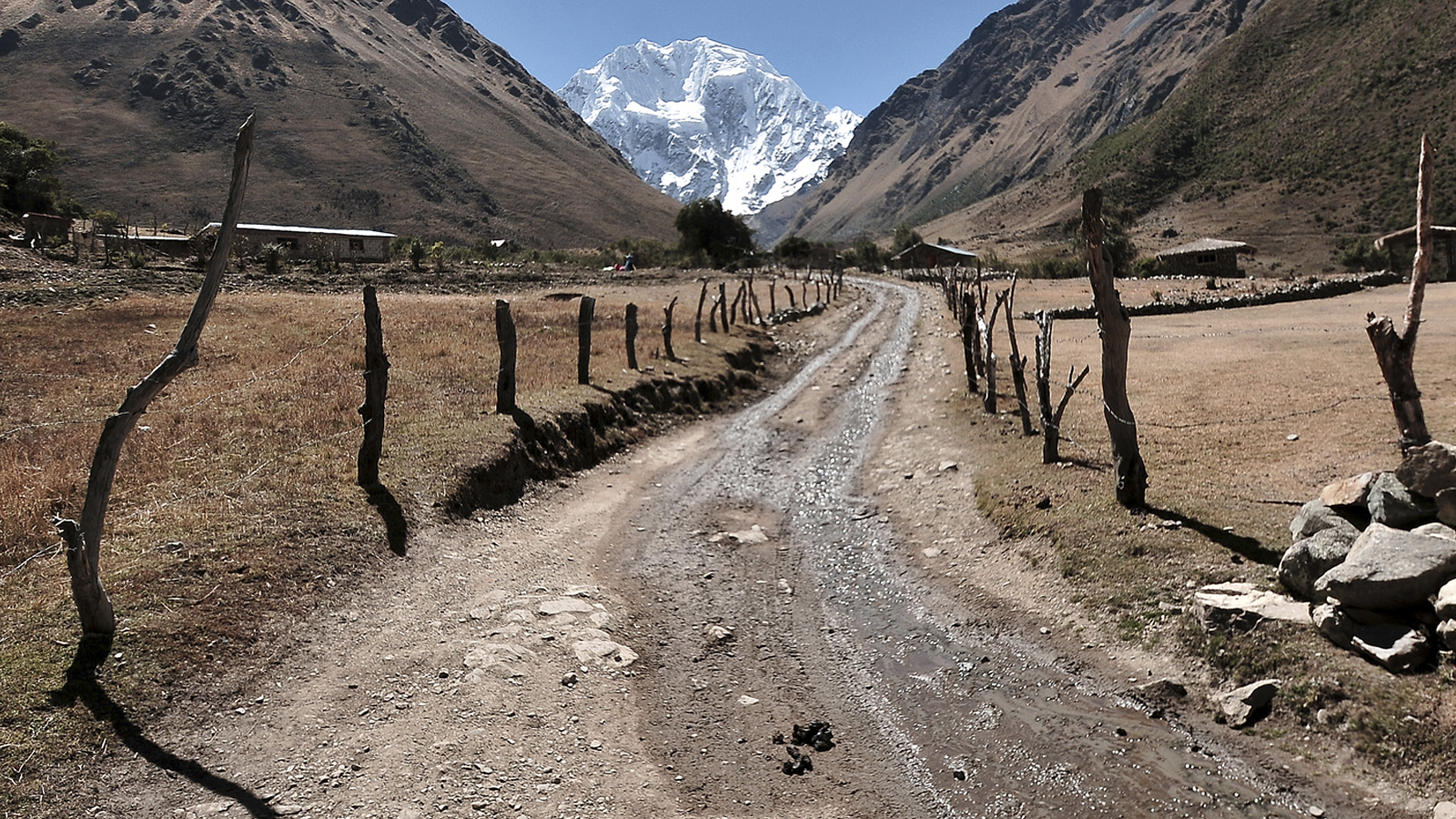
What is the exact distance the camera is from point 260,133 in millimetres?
150000

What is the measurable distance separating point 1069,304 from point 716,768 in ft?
130

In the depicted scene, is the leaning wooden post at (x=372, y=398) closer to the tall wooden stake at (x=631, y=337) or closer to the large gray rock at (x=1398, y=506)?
the tall wooden stake at (x=631, y=337)

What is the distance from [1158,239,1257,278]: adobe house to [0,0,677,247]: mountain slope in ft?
353

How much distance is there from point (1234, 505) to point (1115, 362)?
218cm

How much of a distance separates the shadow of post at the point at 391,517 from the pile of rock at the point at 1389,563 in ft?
30.5

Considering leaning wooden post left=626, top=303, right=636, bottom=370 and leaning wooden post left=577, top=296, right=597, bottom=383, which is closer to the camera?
leaning wooden post left=577, top=296, right=597, bottom=383

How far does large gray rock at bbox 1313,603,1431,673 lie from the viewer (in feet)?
21.3

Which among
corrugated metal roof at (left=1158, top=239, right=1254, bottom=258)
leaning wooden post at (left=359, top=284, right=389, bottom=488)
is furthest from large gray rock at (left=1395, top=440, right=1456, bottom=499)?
corrugated metal roof at (left=1158, top=239, right=1254, bottom=258)

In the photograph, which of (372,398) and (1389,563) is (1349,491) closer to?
(1389,563)

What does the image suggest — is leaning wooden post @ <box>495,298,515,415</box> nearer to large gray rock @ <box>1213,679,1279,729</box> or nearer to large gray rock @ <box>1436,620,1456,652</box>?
large gray rock @ <box>1213,679,1279,729</box>

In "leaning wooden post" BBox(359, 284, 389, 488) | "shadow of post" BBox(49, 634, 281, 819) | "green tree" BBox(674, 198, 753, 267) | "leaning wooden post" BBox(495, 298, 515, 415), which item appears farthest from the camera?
"green tree" BBox(674, 198, 753, 267)

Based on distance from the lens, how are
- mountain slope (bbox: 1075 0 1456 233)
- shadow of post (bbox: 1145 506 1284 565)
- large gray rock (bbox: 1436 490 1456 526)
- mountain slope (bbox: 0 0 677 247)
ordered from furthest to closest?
mountain slope (bbox: 0 0 677 247)
mountain slope (bbox: 1075 0 1456 233)
shadow of post (bbox: 1145 506 1284 565)
large gray rock (bbox: 1436 490 1456 526)

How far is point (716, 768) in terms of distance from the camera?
6.68 metres

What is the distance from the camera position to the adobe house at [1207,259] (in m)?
64.5
